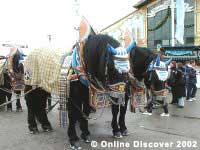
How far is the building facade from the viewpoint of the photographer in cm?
3753

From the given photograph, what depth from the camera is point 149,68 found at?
781 centimetres

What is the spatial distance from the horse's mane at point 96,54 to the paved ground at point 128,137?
1.29 metres

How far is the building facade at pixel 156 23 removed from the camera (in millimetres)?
37531

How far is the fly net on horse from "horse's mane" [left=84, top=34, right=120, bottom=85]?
42cm

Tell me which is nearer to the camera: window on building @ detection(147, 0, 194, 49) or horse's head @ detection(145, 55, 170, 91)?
horse's head @ detection(145, 55, 170, 91)

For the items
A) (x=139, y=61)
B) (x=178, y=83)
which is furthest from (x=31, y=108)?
(x=178, y=83)

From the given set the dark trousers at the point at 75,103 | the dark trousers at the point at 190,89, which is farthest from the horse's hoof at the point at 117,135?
the dark trousers at the point at 190,89

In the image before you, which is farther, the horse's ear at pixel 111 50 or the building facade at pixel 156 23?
the building facade at pixel 156 23

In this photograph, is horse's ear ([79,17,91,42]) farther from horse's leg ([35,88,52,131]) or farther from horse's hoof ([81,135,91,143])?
horse's leg ([35,88,52,131])

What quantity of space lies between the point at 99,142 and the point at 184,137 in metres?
1.72

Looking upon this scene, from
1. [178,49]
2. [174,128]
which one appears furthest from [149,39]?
[174,128]

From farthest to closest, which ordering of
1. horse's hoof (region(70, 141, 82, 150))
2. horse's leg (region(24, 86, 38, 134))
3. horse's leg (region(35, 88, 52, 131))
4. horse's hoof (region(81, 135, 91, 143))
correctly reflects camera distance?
horse's leg (region(35, 88, 52, 131)), horse's leg (region(24, 86, 38, 134)), horse's hoof (region(81, 135, 91, 143)), horse's hoof (region(70, 141, 82, 150))

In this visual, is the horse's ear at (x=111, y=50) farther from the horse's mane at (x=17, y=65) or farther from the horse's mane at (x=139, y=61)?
the horse's mane at (x=17, y=65)

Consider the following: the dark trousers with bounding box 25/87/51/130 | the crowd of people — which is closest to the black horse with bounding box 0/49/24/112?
the dark trousers with bounding box 25/87/51/130
